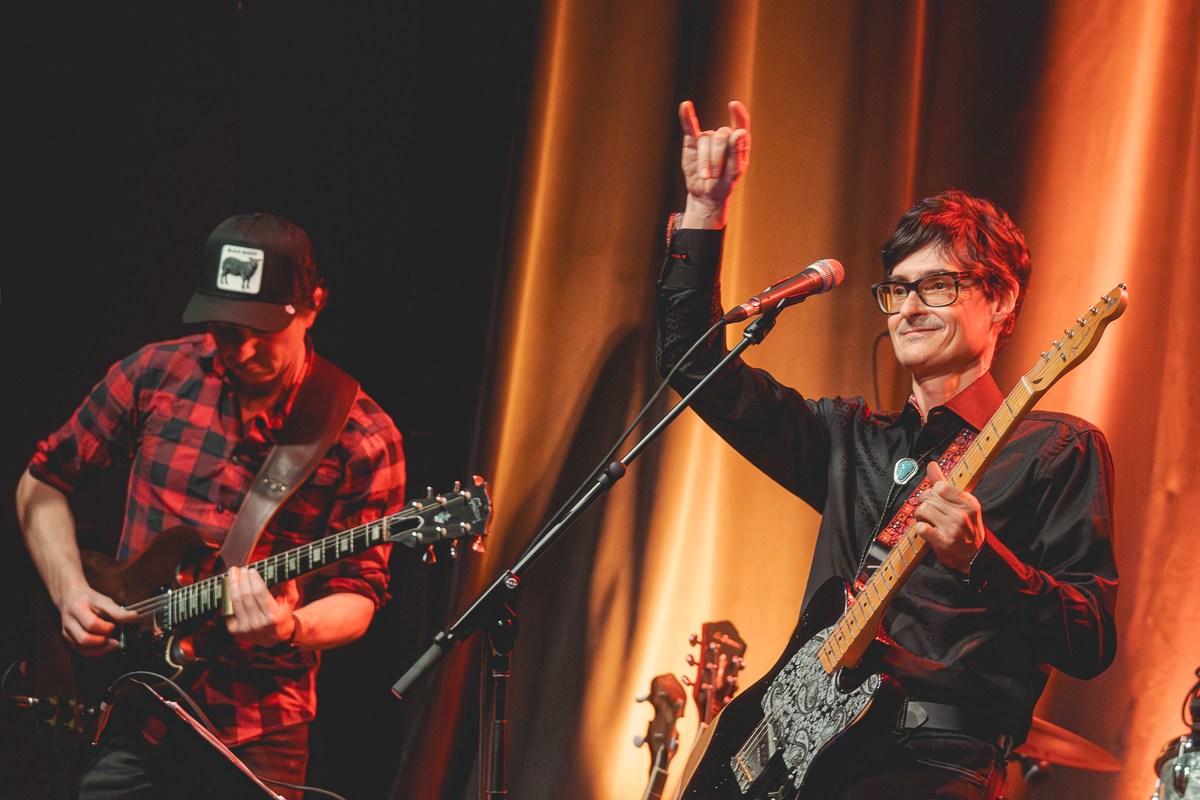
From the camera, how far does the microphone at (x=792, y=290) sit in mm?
1895

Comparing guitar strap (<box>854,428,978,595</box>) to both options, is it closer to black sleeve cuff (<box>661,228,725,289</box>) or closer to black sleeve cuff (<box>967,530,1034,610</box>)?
black sleeve cuff (<box>967,530,1034,610</box>)

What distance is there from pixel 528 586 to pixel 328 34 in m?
2.09

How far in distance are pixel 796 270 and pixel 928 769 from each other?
1.65 metres

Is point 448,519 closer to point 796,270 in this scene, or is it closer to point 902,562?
point 902,562

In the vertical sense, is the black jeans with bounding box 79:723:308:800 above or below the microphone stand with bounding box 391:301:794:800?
below

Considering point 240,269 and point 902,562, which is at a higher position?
point 240,269

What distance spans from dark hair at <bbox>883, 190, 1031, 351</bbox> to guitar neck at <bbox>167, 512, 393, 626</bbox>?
144 cm

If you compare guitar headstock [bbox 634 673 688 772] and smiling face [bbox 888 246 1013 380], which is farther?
guitar headstock [bbox 634 673 688 772]

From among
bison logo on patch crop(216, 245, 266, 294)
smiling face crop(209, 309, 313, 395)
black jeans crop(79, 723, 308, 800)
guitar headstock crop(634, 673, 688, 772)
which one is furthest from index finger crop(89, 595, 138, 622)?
guitar headstock crop(634, 673, 688, 772)

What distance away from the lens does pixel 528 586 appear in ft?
10.7

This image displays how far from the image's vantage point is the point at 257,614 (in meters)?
2.44

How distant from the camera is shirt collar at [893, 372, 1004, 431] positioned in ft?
6.69

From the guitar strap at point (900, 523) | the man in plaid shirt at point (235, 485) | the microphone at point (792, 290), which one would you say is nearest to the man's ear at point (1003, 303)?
the guitar strap at point (900, 523)

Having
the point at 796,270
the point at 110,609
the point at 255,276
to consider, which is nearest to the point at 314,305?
the point at 255,276
